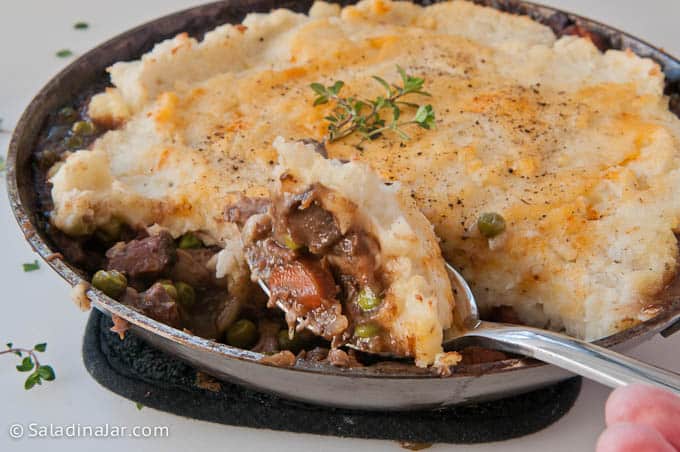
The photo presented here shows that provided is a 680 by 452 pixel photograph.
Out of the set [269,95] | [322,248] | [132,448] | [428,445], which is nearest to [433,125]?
[269,95]

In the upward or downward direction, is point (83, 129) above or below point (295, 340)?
above

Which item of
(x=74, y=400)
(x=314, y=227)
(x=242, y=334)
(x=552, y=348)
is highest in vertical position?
(x=314, y=227)

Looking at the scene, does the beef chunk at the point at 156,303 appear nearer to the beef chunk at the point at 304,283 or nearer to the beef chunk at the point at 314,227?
Answer: the beef chunk at the point at 304,283

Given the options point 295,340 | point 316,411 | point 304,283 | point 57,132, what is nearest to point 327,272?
point 304,283

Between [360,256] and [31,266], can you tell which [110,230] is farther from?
[360,256]

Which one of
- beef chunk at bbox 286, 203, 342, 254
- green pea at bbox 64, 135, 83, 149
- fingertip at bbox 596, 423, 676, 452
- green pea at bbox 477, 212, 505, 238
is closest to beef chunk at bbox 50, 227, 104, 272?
green pea at bbox 64, 135, 83, 149

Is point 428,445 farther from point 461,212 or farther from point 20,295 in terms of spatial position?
point 20,295

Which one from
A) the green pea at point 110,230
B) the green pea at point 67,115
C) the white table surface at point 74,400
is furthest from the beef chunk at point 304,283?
the green pea at point 67,115
